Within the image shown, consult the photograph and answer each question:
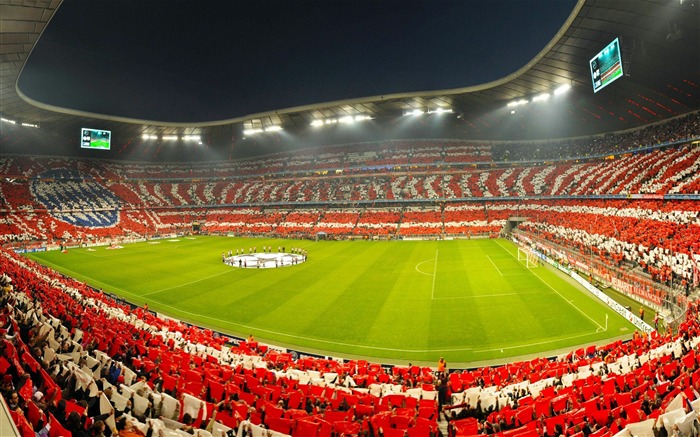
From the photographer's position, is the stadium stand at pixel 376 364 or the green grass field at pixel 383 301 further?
the green grass field at pixel 383 301

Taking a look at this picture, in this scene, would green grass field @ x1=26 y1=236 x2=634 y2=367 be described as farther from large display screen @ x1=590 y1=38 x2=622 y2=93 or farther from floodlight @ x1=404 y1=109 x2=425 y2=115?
floodlight @ x1=404 y1=109 x2=425 y2=115

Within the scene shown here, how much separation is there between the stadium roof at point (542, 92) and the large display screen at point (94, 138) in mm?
2213

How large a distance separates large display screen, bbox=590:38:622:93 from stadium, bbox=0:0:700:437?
0.21 metres

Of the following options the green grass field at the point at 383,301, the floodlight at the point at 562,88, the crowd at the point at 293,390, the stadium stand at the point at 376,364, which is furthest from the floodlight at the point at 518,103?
the crowd at the point at 293,390

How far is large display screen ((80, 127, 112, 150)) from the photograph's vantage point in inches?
2130

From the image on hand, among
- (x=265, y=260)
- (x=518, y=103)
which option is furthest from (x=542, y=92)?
(x=265, y=260)

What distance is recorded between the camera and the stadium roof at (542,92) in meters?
24.6

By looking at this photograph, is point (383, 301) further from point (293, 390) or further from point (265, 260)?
point (265, 260)

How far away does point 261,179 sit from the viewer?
78.9 m

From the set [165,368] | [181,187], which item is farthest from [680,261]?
[181,187]

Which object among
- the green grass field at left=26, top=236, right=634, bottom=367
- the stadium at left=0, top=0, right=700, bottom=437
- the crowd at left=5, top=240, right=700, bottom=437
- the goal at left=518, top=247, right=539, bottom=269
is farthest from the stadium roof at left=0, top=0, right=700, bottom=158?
the crowd at left=5, top=240, right=700, bottom=437

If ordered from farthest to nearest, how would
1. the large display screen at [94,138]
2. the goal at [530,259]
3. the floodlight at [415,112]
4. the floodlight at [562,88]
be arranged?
the floodlight at [415,112], the large display screen at [94,138], the floodlight at [562,88], the goal at [530,259]

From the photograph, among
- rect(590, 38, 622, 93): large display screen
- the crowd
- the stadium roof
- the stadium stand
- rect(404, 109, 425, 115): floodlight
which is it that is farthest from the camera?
rect(404, 109, 425, 115): floodlight

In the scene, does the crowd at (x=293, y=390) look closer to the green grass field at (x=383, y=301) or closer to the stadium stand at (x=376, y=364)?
the stadium stand at (x=376, y=364)
